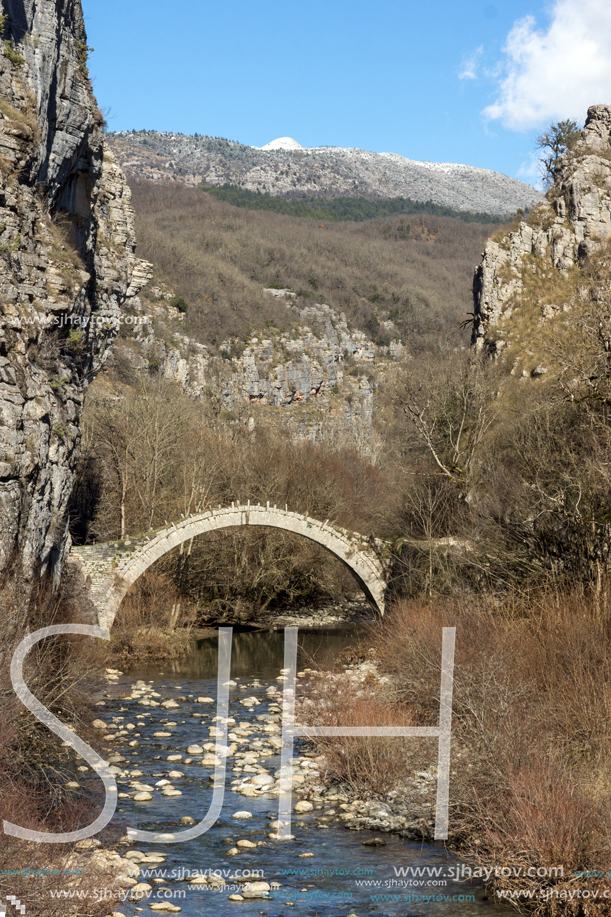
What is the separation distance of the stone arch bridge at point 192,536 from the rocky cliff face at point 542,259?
36.1 ft

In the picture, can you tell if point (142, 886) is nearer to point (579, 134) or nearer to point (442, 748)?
point (442, 748)

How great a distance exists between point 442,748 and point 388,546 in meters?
13.6

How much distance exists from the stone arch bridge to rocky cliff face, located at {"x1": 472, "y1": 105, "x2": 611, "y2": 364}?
36.1 feet

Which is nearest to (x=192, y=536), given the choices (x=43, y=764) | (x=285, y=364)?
(x=43, y=764)

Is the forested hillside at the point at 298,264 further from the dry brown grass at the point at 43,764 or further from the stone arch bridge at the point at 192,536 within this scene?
the dry brown grass at the point at 43,764

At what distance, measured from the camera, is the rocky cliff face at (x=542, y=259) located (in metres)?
34.2

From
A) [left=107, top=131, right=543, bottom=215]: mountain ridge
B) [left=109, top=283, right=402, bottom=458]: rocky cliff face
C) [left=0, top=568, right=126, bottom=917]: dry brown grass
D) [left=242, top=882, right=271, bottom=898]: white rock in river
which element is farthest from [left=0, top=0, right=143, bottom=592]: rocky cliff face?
[left=107, top=131, right=543, bottom=215]: mountain ridge

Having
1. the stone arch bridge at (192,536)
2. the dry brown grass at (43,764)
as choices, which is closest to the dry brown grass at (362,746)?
the dry brown grass at (43,764)

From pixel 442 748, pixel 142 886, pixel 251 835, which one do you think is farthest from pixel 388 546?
pixel 142 886

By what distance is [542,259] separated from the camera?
118 feet

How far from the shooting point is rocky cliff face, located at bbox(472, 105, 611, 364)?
112 ft

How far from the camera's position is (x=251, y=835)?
38.3 ft

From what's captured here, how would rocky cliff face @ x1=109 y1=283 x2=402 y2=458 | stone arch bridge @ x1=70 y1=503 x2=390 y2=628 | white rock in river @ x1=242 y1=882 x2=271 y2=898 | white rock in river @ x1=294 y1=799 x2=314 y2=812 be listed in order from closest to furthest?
white rock in river @ x1=242 y1=882 x2=271 y2=898
white rock in river @ x1=294 y1=799 x2=314 y2=812
stone arch bridge @ x1=70 y1=503 x2=390 y2=628
rocky cliff face @ x1=109 y1=283 x2=402 y2=458

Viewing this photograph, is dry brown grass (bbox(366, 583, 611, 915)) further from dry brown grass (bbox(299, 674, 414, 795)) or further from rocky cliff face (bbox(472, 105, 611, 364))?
rocky cliff face (bbox(472, 105, 611, 364))
